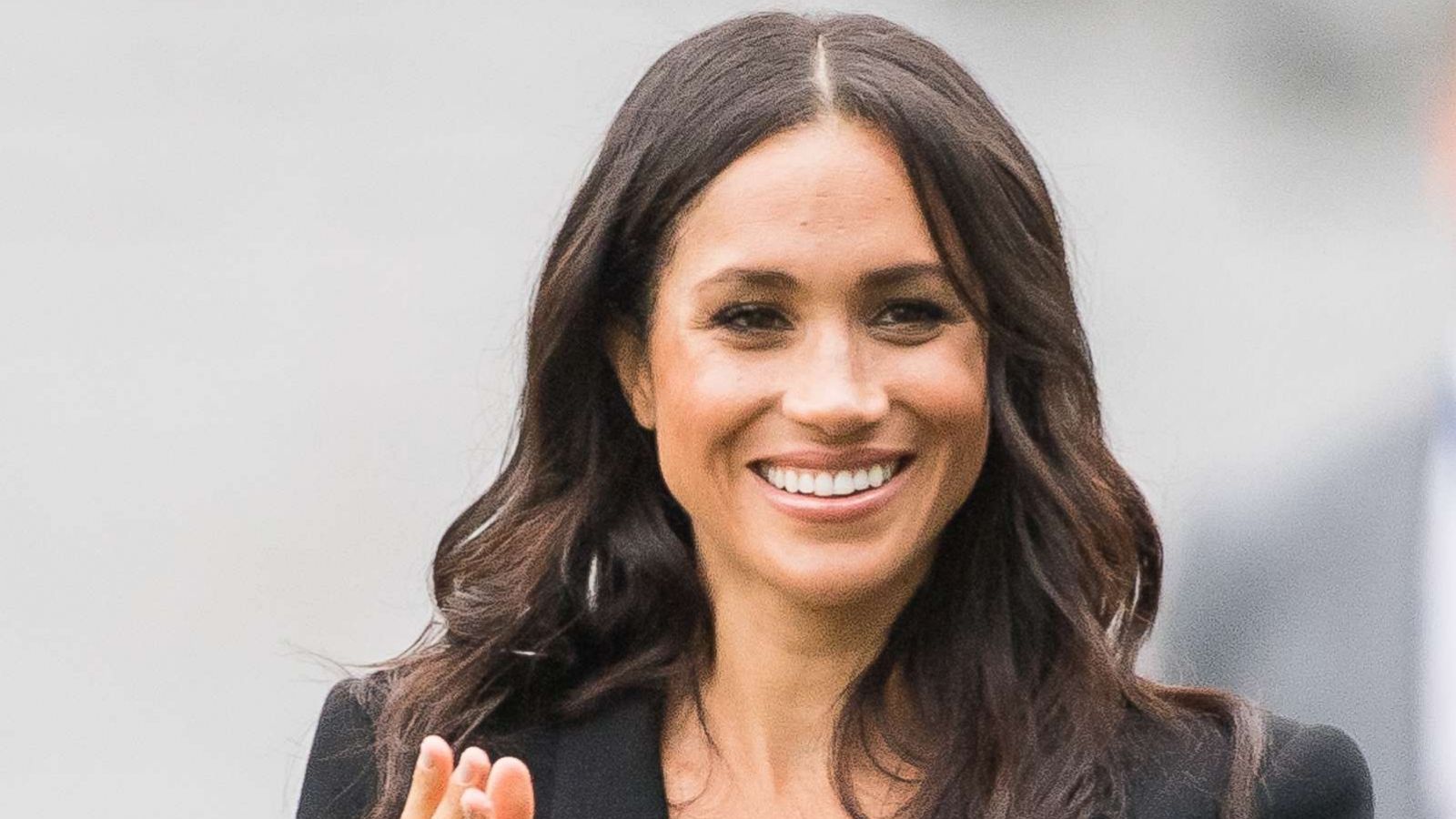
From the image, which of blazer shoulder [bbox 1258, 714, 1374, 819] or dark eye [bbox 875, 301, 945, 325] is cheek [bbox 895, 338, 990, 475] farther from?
blazer shoulder [bbox 1258, 714, 1374, 819]

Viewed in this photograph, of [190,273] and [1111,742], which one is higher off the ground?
[190,273]

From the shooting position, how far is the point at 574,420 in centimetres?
325

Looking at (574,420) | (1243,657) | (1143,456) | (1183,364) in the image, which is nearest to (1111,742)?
(574,420)

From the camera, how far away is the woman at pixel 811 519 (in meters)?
2.93

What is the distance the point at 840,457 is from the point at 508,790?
Result: 525 mm

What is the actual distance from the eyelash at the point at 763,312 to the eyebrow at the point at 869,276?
23 mm

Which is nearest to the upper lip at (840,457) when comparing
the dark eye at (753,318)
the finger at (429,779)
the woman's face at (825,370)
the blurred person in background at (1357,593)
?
the woman's face at (825,370)

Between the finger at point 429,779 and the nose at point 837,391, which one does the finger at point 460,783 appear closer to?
the finger at point 429,779

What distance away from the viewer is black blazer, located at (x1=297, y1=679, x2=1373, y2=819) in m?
2.93

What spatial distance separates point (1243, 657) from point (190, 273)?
111 inches

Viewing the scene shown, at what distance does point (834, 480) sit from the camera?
292 centimetres

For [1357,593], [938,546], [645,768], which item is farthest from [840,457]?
[1357,593]

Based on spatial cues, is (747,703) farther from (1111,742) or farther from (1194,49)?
(1194,49)

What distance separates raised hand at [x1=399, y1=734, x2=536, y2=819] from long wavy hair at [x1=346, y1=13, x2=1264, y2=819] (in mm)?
473
